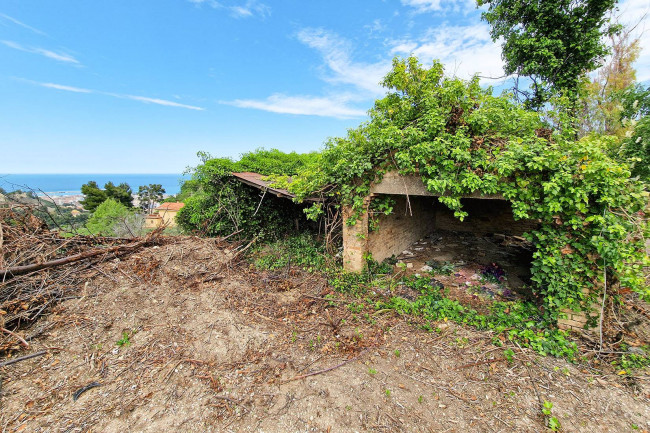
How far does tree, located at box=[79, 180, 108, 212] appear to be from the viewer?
33625 millimetres

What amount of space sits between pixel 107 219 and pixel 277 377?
1890cm

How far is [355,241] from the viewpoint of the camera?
609 centimetres

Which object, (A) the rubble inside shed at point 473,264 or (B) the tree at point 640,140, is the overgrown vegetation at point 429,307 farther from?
(B) the tree at point 640,140

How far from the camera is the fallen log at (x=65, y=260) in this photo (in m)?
4.79

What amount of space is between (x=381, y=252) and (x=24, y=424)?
6565mm

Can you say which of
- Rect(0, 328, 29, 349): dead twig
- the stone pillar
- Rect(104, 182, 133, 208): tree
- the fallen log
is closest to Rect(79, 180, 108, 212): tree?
Rect(104, 182, 133, 208): tree

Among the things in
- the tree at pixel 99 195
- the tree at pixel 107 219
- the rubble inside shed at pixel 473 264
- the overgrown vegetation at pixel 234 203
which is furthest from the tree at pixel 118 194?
the rubble inside shed at pixel 473 264

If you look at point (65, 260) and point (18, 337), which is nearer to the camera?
point (18, 337)

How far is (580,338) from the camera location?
4.04 metres

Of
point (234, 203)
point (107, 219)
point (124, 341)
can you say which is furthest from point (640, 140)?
point (107, 219)

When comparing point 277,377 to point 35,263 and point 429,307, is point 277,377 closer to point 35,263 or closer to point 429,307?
point 429,307

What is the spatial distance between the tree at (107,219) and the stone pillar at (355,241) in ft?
32.2

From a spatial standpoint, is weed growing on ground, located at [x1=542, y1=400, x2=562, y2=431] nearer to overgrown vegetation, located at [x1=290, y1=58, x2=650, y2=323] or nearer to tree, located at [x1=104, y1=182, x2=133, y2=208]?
overgrown vegetation, located at [x1=290, y1=58, x2=650, y2=323]

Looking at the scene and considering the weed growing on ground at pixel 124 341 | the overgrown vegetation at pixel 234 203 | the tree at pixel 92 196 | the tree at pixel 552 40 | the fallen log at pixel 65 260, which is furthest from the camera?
the tree at pixel 92 196
